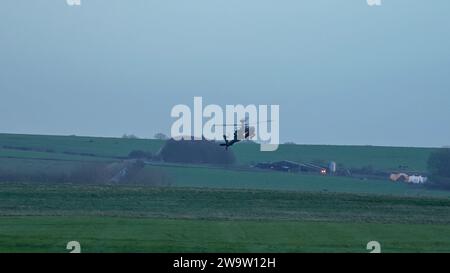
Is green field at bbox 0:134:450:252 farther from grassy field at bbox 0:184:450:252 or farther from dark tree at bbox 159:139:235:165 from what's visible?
dark tree at bbox 159:139:235:165

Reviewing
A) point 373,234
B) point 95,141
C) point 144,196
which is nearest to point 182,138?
point 95,141

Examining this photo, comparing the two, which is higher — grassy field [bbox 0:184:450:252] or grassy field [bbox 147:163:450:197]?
grassy field [bbox 147:163:450:197]

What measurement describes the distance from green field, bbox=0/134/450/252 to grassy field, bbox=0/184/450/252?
30 millimetres

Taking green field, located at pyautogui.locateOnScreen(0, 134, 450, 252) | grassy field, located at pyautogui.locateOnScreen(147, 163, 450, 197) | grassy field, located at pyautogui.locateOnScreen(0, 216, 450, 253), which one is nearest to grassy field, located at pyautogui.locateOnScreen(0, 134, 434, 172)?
green field, located at pyautogui.locateOnScreen(0, 134, 450, 252)

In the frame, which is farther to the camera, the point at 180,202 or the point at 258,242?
the point at 180,202

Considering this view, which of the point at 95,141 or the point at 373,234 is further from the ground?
the point at 95,141

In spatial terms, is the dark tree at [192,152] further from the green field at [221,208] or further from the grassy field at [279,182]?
the grassy field at [279,182]

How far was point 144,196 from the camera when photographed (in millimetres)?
37375

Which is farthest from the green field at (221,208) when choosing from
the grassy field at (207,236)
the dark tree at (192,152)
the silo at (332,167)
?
the silo at (332,167)

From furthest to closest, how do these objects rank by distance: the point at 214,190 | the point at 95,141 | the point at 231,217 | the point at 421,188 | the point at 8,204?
the point at 95,141 → the point at 421,188 → the point at 214,190 → the point at 8,204 → the point at 231,217

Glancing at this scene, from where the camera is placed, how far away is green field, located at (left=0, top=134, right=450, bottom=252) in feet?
79.5

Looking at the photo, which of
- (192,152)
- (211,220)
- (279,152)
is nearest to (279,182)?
(192,152)
